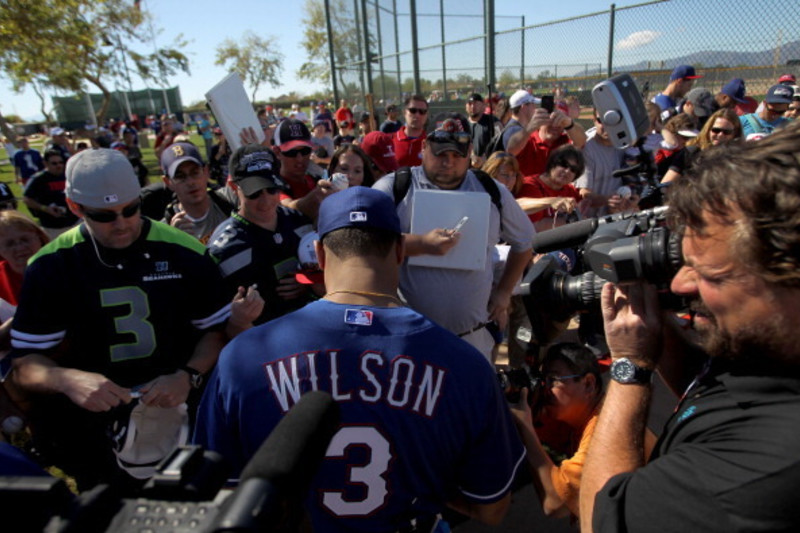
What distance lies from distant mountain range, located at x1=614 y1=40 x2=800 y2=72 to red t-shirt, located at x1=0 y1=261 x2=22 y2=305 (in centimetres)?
727

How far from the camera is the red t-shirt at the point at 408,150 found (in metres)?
6.24

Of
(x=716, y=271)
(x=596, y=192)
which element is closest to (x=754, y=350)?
(x=716, y=271)

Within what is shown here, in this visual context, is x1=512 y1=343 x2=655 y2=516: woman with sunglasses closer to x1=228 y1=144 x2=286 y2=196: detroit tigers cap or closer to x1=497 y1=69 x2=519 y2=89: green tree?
x1=228 y1=144 x2=286 y2=196: detroit tigers cap

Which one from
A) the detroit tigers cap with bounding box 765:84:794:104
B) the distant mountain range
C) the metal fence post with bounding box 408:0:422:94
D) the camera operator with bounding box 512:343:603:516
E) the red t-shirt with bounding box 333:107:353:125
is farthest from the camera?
the red t-shirt with bounding box 333:107:353:125

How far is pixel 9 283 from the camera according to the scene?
304cm

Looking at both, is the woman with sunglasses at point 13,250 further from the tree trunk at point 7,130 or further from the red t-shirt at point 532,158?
the tree trunk at point 7,130

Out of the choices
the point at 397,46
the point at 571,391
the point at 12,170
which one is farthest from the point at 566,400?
the point at 12,170

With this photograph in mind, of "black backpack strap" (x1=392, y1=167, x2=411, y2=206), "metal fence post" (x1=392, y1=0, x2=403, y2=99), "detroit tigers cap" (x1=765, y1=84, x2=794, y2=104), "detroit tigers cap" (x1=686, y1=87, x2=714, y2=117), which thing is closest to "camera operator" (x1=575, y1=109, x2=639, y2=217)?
"black backpack strap" (x1=392, y1=167, x2=411, y2=206)

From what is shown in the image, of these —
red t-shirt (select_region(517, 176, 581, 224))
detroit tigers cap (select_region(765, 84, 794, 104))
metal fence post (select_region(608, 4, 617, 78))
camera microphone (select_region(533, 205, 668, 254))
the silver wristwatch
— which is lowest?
the silver wristwatch

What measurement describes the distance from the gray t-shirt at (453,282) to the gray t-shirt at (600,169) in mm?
2074

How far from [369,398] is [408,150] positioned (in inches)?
212

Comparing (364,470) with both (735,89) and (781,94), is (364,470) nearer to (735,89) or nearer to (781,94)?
(781,94)

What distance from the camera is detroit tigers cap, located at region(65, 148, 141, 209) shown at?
1.94 m

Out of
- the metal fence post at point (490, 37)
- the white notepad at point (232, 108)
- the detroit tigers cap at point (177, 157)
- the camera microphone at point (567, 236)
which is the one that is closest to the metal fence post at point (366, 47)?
the metal fence post at point (490, 37)
